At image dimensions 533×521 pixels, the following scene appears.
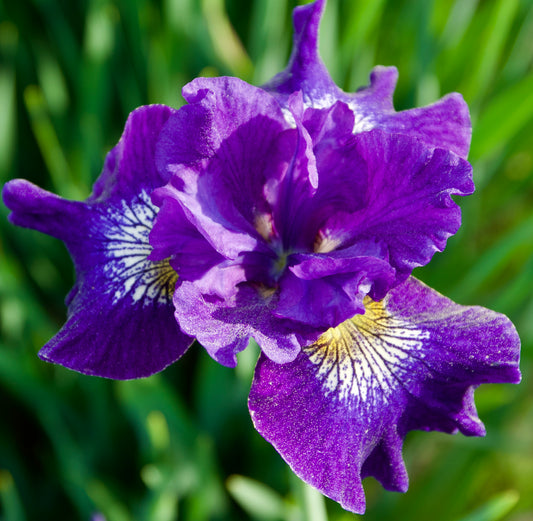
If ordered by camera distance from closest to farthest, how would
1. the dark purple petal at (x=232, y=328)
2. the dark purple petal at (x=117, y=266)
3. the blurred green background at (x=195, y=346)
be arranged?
the dark purple petal at (x=232, y=328) → the dark purple petal at (x=117, y=266) → the blurred green background at (x=195, y=346)

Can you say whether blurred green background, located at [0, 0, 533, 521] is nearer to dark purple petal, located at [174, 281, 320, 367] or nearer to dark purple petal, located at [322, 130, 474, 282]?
dark purple petal, located at [174, 281, 320, 367]

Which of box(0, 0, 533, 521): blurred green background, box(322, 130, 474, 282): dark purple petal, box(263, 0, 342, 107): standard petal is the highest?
box(263, 0, 342, 107): standard petal

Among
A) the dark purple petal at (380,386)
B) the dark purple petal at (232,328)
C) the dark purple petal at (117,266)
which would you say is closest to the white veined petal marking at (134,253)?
the dark purple petal at (117,266)

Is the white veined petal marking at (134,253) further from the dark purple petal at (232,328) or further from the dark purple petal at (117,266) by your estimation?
the dark purple petal at (232,328)

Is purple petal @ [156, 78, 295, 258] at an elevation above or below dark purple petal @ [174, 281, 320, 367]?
above

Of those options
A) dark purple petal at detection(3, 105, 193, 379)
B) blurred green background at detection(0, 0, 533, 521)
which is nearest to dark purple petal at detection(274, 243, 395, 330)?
dark purple petal at detection(3, 105, 193, 379)

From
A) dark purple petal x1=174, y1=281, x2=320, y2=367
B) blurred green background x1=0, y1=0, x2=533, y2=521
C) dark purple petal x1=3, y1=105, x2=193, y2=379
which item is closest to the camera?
dark purple petal x1=174, y1=281, x2=320, y2=367

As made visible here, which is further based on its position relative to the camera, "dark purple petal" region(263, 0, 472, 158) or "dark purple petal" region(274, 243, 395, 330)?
"dark purple petal" region(263, 0, 472, 158)
